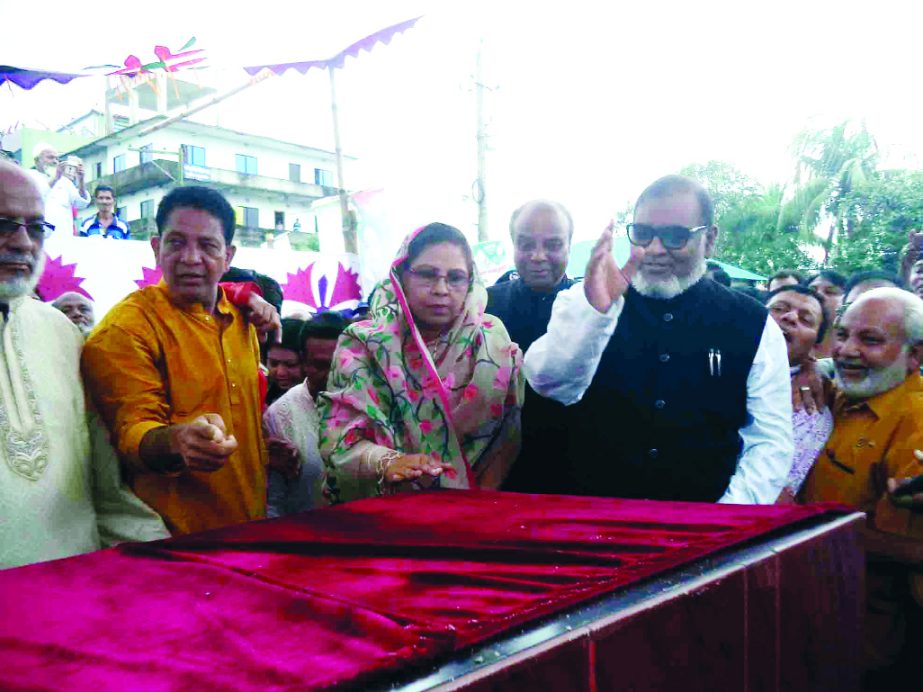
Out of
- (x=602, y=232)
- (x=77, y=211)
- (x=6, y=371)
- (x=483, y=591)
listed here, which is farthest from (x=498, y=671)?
(x=77, y=211)

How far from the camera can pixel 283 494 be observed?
94.2 inches

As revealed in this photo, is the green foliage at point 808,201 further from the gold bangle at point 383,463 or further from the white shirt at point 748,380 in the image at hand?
the gold bangle at point 383,463

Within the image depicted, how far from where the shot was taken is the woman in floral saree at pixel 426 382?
6.01 ft

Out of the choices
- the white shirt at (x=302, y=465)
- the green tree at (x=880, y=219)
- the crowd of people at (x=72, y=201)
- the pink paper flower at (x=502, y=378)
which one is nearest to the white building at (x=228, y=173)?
the green tree at (x=880, y=219)

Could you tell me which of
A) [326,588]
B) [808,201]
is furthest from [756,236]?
[326,588]

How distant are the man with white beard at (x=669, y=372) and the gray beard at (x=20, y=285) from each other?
4.09 ft

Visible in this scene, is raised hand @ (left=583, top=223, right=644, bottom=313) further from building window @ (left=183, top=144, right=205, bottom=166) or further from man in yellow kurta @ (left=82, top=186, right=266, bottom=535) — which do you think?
building window @ (left=183, top=144, right=205, bottom=166)

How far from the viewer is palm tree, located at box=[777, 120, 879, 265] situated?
18734 mm

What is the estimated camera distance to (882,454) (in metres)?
2.11

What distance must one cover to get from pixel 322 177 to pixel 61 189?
32129mm

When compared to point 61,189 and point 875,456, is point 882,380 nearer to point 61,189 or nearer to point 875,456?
point 875,456

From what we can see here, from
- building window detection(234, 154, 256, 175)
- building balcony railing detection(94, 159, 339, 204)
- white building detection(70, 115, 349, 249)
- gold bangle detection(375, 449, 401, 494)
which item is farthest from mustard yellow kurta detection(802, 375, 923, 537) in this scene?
building window detection(234, 154, 256, 175)

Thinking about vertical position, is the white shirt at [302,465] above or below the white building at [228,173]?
below

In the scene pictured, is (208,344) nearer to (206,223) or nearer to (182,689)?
(206,223)
